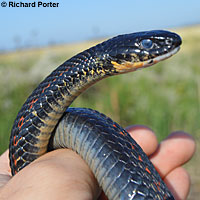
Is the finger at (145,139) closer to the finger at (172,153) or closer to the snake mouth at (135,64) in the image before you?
the finger at (172,153)

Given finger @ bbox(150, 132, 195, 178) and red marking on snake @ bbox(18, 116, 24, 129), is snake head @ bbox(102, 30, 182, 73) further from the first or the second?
finger @ bbox(150, 132, 195, 178)

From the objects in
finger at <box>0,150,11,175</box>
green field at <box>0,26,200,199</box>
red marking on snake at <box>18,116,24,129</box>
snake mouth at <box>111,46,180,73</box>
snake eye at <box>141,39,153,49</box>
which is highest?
snake eye at <box>141,39,153,49</box>

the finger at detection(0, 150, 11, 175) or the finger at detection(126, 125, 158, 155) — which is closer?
the finger at detection(0, 150, 11, 175)

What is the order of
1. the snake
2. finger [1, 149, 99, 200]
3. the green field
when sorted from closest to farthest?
finger [1, 149, 99, 200] < the snake < the green field

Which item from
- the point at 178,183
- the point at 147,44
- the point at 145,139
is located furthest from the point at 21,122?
the point at 178,183

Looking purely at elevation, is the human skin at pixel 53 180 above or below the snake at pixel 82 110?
below

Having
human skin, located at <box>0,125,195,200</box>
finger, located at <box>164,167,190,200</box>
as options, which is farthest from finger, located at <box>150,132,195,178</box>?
human skin, located at <box>0,125,195,200</box>

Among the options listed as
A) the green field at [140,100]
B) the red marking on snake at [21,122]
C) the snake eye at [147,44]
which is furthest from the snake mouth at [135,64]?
the green field at [140,100]

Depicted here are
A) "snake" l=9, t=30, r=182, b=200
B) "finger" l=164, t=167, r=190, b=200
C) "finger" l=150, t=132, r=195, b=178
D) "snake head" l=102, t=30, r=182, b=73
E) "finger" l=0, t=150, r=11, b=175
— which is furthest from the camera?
"finger" l=150, t=132, r=195, b=178
